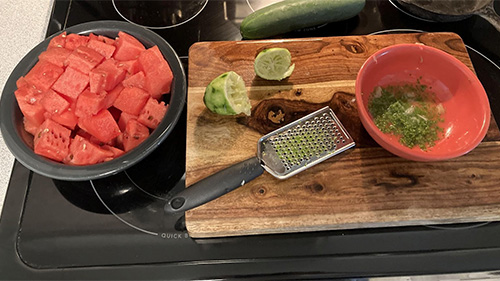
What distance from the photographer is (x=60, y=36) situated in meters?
A: 1.13

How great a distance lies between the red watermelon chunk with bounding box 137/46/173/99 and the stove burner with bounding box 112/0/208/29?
396mm

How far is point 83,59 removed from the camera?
102cm

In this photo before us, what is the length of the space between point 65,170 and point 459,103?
109 centimetres

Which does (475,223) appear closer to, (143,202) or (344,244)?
(344,244)

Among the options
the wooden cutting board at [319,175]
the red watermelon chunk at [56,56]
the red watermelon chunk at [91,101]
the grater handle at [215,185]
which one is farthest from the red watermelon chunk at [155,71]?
the grater handle at [215,185]

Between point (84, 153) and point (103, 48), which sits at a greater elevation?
point (103, 48)

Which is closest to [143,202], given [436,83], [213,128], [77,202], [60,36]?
[77,202]

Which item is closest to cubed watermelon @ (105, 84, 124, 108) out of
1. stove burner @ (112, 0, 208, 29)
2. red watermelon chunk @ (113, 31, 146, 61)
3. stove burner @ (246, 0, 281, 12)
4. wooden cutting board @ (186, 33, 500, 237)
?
red watermelon chunk @ (113, 31, 146, 61)

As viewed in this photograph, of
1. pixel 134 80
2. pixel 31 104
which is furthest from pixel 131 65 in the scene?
pixel 31 104

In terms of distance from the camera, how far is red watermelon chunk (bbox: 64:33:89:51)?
3.63 feet

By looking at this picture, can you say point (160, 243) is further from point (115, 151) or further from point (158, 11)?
point (158, 11)

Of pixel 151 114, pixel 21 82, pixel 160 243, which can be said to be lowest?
pixel 160 243

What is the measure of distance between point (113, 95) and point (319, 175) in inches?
24.2

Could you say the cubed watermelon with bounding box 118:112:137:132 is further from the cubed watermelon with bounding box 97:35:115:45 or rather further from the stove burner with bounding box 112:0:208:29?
the stove burner with bounding box 112:0:208:29
